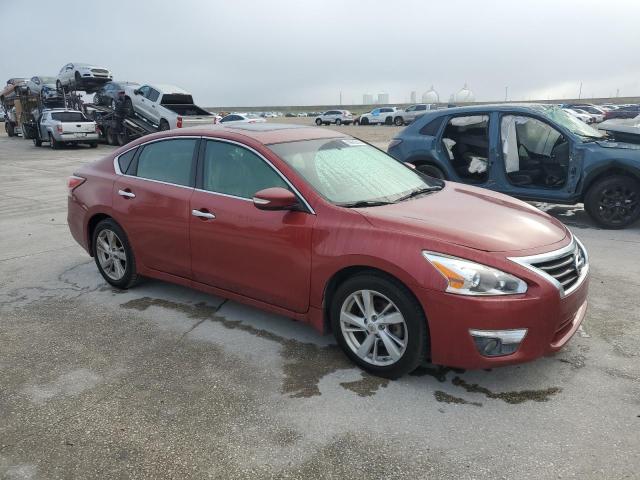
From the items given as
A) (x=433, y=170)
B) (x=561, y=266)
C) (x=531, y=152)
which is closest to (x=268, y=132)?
(x=561, y=266)

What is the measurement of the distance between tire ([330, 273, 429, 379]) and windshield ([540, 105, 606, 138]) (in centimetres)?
530

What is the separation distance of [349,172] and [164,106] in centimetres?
1826

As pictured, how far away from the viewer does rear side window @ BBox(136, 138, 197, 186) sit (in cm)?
434

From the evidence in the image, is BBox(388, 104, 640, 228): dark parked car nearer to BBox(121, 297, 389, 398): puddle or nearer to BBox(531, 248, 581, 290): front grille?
BBox(531, 248, 581, 290): front grille

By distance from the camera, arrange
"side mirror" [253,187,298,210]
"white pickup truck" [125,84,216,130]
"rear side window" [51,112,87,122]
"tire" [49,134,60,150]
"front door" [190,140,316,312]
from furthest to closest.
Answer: "tire" [49,134,60,150], "rear side window" [51,112,87,122], "white pickup truck" [125,84,216,130], "front door" [190,140,316,312], "side mirror" [253,187,298,210]

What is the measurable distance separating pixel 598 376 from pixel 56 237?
677 centimetres

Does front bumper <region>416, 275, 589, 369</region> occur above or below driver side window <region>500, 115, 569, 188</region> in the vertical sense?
below

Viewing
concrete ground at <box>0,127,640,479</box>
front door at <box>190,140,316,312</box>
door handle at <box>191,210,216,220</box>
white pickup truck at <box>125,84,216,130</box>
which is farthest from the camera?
white pickup truck at <box>125,84,216,130</box>

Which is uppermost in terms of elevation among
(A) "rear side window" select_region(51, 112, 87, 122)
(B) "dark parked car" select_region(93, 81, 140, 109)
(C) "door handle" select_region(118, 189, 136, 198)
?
(B) "dark parked car" select_region(93, 81, 140, 109)

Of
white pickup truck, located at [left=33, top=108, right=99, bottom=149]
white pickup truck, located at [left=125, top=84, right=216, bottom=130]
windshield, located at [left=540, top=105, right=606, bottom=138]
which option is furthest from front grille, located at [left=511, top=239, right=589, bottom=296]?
white pickup truck, located at [left=33, top=108, right=99, bottom=149]

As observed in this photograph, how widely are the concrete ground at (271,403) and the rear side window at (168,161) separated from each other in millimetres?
1163

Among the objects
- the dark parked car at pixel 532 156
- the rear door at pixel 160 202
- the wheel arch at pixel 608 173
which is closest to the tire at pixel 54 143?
the dark parked car at pixel 532 156

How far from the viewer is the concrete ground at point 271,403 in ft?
8.52

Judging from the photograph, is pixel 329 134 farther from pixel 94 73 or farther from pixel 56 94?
pixel 56 94
